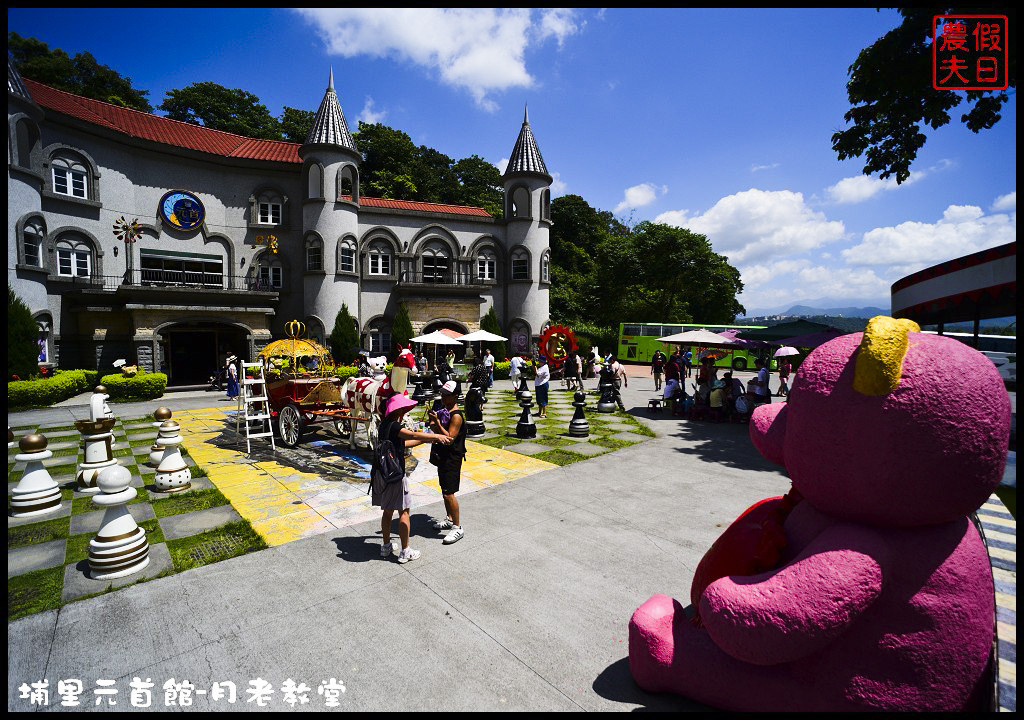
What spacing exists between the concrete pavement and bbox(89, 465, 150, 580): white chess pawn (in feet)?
1.50

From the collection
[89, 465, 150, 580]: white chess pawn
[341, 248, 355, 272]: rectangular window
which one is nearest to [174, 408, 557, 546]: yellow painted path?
[89, 465, 150, 580]: white chess pawn

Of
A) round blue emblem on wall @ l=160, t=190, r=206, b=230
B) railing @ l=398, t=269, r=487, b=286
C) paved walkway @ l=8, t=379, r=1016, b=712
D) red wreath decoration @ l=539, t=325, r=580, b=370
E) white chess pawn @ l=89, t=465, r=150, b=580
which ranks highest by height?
round blue emblem on wall @ l=160, t=190, r=206, b=230

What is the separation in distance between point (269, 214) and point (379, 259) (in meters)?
6.03

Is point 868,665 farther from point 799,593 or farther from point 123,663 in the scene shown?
point 123,663

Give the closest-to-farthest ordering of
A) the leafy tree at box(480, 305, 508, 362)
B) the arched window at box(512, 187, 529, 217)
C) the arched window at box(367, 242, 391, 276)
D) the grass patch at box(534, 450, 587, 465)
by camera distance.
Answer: the grass patch at box(534, 450, 587, 465) < the arched window at box(367, 242, 391, 276) < the leafy tree at box(480, 305, 508, 362) < the arched window at box(512, 187, 529, 217)

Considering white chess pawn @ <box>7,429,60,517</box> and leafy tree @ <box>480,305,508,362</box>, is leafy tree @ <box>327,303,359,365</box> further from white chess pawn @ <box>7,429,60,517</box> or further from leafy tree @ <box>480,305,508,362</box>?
white chess pawn @ <box>7,429,60,517</box>

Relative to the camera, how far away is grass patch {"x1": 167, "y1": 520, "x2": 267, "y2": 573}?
5.15 m

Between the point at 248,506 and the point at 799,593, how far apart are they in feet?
22.2

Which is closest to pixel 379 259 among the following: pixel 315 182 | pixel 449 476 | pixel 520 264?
pixel 315 182

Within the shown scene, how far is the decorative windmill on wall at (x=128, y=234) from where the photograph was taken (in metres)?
21.6

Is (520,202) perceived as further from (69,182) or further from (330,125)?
(69,182)

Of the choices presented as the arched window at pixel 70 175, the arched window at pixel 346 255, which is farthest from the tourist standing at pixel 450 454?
the arched window at pixel 70 175

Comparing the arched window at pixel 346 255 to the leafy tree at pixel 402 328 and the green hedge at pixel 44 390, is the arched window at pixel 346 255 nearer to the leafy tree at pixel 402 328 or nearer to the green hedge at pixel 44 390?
the leafy tree at pixel 402 328

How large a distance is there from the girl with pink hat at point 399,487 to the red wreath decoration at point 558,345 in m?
13.5
